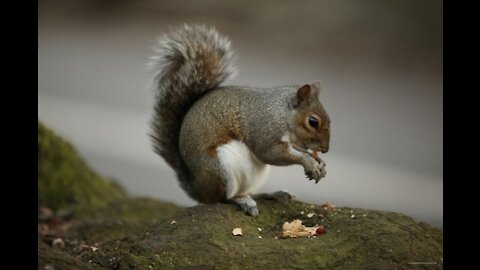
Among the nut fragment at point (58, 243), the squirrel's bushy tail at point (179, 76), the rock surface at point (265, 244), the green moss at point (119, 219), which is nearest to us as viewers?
the rock surface at point (265, 244)

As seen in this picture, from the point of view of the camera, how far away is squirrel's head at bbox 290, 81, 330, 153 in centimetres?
274

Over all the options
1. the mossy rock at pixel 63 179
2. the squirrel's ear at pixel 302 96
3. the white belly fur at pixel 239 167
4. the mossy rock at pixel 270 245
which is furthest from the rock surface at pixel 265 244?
the mossy rock at pixel 63 179

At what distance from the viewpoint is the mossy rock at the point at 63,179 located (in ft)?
12.0

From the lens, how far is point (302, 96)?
9.12ft

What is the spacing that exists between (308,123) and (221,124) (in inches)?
12.9

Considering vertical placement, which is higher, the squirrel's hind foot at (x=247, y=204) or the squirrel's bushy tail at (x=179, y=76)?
the squirrel's bushy tail at (x=179, y=76)

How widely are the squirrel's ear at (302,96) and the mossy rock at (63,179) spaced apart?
52.2 inches

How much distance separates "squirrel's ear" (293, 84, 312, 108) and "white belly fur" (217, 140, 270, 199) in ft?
0.84

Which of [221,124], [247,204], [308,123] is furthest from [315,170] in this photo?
[221,124]

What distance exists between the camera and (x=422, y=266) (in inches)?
87.1

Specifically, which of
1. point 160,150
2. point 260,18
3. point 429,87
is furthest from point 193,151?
point 260,18

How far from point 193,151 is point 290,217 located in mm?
441

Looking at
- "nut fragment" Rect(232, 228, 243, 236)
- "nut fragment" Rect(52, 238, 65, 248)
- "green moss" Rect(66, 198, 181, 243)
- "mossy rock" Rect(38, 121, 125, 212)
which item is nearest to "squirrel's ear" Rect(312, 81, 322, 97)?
"nut fragment" Rect(232, 228, 243, 236)

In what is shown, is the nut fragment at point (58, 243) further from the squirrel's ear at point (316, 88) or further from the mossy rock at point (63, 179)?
the squirrel's ear at point (316, 88)
